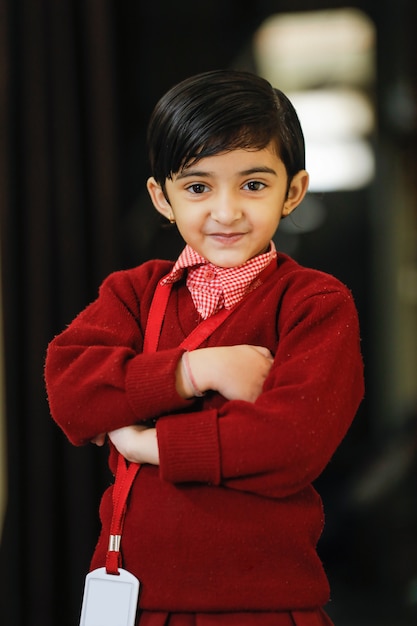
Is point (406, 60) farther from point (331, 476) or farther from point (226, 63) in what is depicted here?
point (331, 476)

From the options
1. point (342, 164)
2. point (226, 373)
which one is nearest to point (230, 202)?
point (226, 373)

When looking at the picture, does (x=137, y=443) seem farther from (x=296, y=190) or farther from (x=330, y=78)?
(x=330, y=78)

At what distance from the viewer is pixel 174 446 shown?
0.93 metres

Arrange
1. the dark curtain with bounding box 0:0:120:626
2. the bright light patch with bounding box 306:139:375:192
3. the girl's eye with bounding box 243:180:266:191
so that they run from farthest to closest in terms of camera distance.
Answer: the bright light patch with bounding box 306:139:375:192, the dark curtain with bounding box 0:0:120:626, the girl's eye with bounding box 243:180:266:191

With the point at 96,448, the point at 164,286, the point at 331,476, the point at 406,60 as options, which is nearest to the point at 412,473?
the point at 331,476

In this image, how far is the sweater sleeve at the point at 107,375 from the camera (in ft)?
3.14

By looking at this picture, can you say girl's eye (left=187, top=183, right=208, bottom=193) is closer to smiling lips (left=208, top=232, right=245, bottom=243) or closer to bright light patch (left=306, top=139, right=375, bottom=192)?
smiling lips (left=208, top=232, right=245, bottom=243)

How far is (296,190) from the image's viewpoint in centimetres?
111

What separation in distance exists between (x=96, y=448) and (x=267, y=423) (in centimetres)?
111

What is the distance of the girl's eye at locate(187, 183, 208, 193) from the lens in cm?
103

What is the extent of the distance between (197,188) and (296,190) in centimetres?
16

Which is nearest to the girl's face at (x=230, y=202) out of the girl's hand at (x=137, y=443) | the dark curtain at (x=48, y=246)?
the girl's hand at (x=137, y=443)

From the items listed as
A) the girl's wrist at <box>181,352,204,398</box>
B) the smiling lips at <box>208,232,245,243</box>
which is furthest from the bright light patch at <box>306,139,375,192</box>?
the girl's wrist at <box>181,352,204,398</box>

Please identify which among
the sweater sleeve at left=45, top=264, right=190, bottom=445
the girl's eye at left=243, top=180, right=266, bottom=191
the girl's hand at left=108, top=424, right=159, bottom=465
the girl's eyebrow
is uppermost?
the girl's eyebrow
